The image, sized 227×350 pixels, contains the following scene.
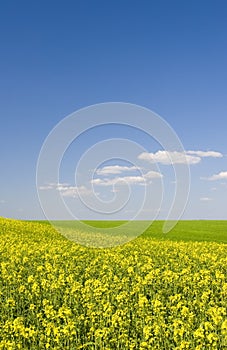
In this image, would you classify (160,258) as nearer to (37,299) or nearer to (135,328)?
(37,299)

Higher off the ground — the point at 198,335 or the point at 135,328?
the point at 198,335

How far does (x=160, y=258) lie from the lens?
16766 mm

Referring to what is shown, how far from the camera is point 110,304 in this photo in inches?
329

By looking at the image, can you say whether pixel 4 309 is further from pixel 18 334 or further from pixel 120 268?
pixel 120 268

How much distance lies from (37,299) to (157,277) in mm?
3411

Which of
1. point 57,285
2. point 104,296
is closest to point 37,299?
point 57,285

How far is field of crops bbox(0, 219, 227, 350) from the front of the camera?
22.2 ft

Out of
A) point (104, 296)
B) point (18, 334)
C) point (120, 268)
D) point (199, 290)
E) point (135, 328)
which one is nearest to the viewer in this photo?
point (18, 334)

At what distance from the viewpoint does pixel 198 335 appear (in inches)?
232

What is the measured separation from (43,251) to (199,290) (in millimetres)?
7910

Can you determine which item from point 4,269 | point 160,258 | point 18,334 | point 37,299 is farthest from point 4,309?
point 160,258

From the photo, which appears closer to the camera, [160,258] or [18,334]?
[18,334]

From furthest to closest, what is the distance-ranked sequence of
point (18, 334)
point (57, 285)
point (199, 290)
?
point (199, 290) → point (57, 285) → point (18, 334)

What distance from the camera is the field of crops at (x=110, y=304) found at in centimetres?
677
